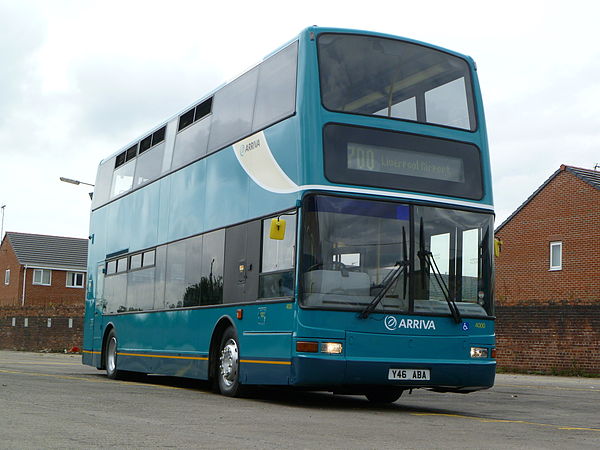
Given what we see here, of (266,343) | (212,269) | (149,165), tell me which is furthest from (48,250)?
(266,343)

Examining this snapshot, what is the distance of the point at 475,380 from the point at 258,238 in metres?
3.37

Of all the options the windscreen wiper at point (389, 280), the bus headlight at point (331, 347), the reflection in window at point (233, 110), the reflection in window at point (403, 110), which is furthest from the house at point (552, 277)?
the bus headlight at point (331, 347)

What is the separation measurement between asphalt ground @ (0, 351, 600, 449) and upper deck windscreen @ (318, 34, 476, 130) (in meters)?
3.81

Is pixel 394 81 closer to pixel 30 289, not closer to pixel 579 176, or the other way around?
pixel 579 176

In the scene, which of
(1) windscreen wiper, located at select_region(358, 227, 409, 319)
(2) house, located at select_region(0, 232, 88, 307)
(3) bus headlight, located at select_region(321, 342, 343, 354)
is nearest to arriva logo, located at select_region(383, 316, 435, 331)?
(1) windscreen wiper, located at select_region(358, 227, 409, 319)

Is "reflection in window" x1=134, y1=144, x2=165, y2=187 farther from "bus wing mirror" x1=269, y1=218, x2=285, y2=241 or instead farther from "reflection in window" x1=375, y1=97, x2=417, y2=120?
"reflection in window" x1=375, y1=97, x2=417, y2=120

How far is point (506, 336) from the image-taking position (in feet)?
85.8

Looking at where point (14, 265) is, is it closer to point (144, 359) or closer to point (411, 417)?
point (144, 359)

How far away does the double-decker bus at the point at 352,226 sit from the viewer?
11.0 m

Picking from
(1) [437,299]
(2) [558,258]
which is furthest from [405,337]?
(2) [558,258]

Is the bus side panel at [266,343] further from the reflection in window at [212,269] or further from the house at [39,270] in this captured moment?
the house at [39,270]

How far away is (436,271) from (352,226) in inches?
49.3

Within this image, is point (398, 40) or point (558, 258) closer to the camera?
point (398, 40)

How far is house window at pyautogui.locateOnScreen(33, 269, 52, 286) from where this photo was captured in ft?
221
